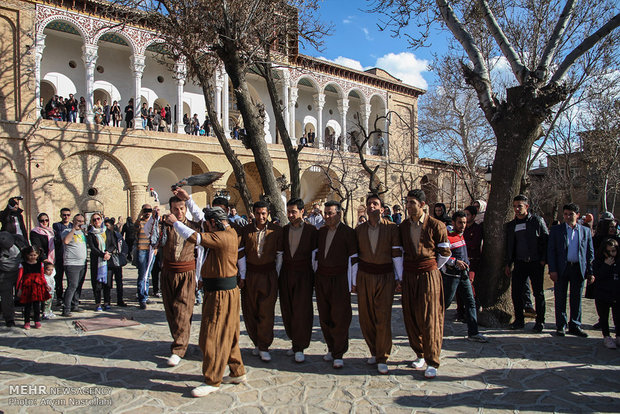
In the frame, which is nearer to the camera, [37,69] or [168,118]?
[37,69]

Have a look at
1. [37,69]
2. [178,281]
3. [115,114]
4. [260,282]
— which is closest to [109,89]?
[115,114]

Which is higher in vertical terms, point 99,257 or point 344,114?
point 344,114

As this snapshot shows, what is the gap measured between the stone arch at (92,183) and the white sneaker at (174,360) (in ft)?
51.3

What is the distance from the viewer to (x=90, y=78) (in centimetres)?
1922

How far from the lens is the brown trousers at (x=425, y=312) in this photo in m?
4.50

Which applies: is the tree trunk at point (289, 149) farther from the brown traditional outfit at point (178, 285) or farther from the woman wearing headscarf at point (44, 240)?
the woman wearing headscarf at point (44, 240)

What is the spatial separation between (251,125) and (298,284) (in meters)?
3.98

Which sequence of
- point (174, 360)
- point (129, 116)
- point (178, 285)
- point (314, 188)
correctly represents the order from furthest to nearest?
point (314, 188) < point (129, 116) < point (178, 285) < point (174, 360)

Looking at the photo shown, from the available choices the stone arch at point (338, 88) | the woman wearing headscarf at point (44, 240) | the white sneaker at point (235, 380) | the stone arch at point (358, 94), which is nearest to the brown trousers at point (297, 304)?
the white sneaker at point (235, 380)

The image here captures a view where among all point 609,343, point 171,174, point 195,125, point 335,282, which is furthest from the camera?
point 171,174

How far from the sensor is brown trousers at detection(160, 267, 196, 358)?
496 centimetres

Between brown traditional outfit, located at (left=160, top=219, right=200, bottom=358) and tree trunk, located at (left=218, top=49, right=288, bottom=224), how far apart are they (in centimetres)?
325

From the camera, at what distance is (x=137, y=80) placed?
66.9 ft

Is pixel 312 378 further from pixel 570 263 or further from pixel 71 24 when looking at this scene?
pixel 71 24
